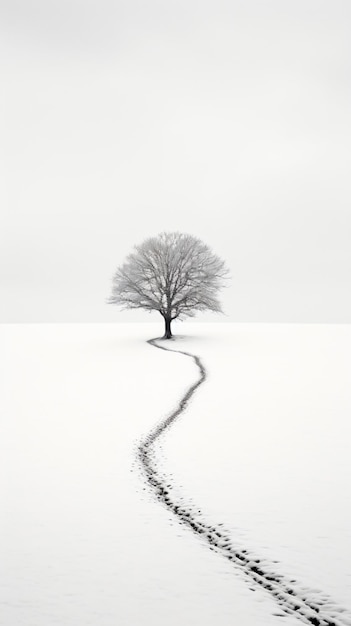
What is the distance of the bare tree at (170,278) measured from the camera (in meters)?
43.7

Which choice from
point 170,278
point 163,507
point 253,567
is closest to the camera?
point 253,567

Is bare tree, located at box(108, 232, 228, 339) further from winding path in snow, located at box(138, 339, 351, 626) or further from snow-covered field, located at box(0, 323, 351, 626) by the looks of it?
winding path in snow, located at box(138, 339, 351, 626)

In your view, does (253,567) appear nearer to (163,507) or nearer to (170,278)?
(163,507)

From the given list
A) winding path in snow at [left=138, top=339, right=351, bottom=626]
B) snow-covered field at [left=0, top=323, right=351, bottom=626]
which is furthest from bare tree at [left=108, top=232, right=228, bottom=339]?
winding path in snow at [left=138, top=339, right=351, bottom=626]

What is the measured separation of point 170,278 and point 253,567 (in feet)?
124

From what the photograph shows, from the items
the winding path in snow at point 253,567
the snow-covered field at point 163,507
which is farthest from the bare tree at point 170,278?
the winding path in snow at point 253,567

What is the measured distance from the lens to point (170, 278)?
44250 millimetres

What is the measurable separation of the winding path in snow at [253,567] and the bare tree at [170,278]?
105 feet

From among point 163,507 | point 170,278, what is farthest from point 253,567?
point 170,278

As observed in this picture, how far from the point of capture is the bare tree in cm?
4366

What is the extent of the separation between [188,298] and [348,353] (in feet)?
53.2

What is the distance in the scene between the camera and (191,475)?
11.4 meters

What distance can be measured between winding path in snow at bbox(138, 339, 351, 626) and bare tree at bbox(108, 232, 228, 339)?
3206 cm

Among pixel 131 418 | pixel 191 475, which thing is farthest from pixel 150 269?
pixel 191 475
